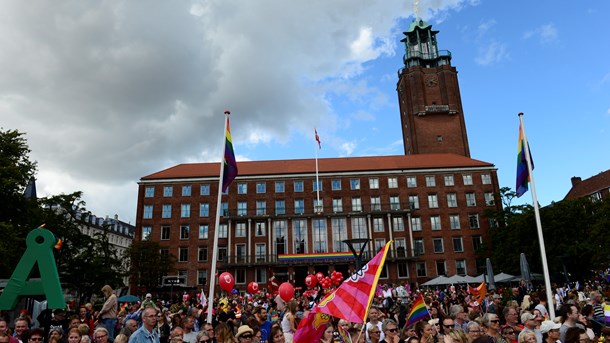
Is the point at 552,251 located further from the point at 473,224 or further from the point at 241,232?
the point at 241,232

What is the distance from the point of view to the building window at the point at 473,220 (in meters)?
54.7

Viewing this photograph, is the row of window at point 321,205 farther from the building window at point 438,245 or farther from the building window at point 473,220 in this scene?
the building window at point 438,245

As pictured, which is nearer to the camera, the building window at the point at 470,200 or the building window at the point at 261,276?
the building window at the point at 261,276

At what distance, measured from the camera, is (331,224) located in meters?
54.6

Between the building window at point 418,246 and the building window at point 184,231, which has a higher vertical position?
the building window at point 184,231

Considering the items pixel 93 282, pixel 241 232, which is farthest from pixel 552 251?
pixel 93 282

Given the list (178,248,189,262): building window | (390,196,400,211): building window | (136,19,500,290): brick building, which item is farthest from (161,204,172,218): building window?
(390,196,400,211): building window

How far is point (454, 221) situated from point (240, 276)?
27.8 m

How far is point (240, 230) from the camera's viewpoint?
54.7m

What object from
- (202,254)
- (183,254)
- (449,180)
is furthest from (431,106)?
(183,254)

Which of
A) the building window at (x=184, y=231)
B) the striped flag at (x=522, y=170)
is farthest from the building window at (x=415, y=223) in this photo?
the striped flag at (x=522, y=170)

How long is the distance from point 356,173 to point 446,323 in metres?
49.5

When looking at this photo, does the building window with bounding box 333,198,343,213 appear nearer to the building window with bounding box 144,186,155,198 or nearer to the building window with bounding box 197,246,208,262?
the building window with bounding box 197,246,208,262

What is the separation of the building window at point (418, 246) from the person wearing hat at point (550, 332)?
46.6 metres
